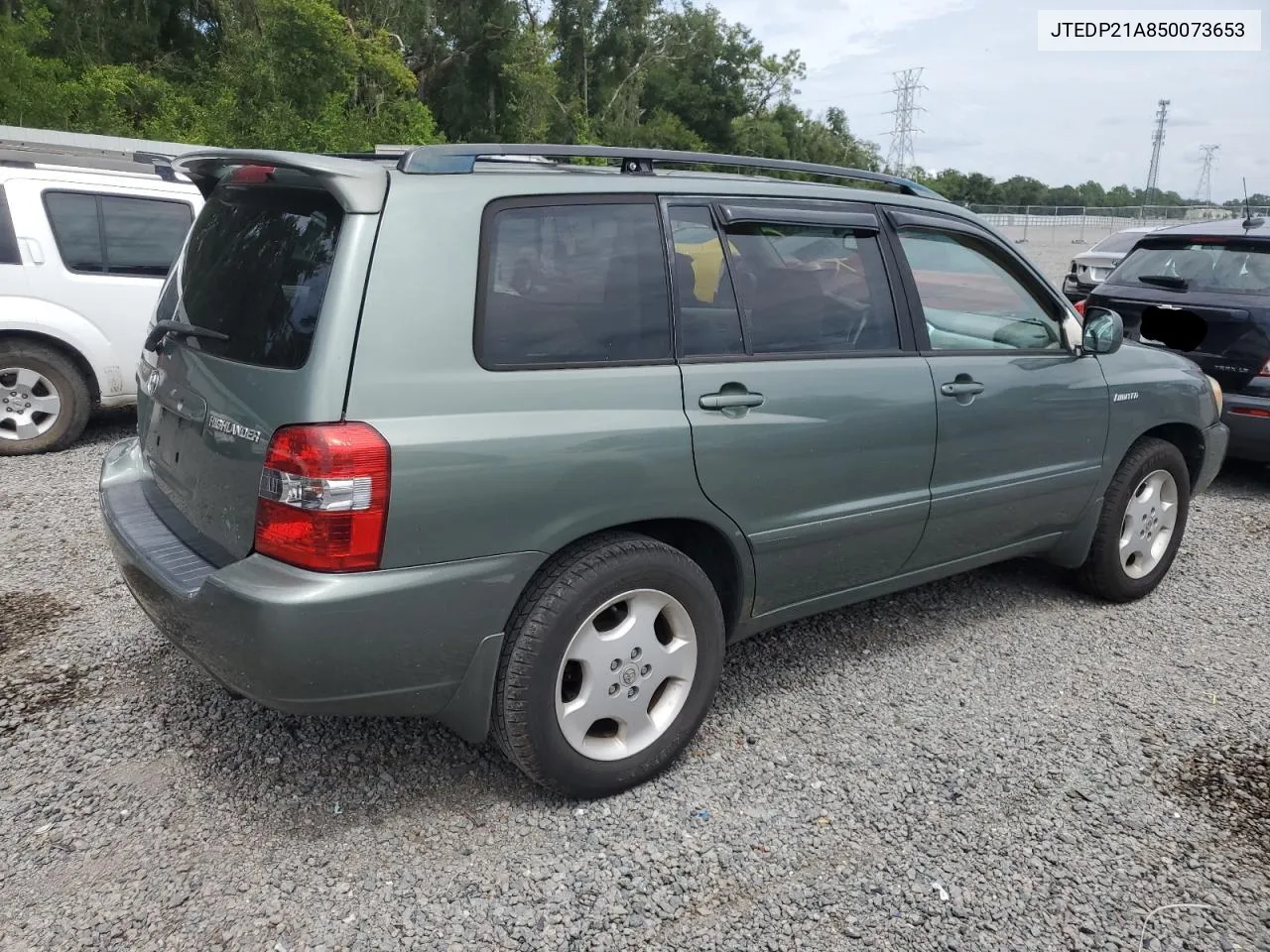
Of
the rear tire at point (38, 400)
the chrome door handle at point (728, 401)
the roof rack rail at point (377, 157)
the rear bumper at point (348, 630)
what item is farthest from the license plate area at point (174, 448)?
the rear tire at point (38, 400)

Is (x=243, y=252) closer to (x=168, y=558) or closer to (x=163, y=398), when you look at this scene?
(x=163, y=398)

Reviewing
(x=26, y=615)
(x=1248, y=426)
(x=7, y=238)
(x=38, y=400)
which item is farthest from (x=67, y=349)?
(x=1248, y=426)

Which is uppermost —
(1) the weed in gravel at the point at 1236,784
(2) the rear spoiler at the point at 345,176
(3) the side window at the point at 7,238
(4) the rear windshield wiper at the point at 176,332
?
(2) the rear spoiler at the point at 345,176

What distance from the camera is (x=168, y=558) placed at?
2.74 meters

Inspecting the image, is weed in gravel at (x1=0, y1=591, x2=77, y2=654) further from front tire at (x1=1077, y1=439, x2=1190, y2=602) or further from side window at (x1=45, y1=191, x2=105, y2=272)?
front tire at (x1=1077, y1=439, x2=1190, y2=602)

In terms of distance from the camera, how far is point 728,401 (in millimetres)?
2951

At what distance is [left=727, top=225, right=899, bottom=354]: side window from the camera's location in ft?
10.3

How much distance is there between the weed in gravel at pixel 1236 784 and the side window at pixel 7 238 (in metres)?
7.15

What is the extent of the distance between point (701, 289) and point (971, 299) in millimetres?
1546

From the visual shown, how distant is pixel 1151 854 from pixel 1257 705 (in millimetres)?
1241

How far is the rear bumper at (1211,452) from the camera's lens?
470cm

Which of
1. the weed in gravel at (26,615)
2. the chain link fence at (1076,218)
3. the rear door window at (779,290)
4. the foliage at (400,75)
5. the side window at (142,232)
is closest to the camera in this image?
the rear door window at (779,290)

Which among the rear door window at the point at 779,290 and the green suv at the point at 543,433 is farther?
the rear door window at the point at 779,290

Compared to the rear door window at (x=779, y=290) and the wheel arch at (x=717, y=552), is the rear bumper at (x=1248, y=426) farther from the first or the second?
the wheel arch at (x=717, y=552)
